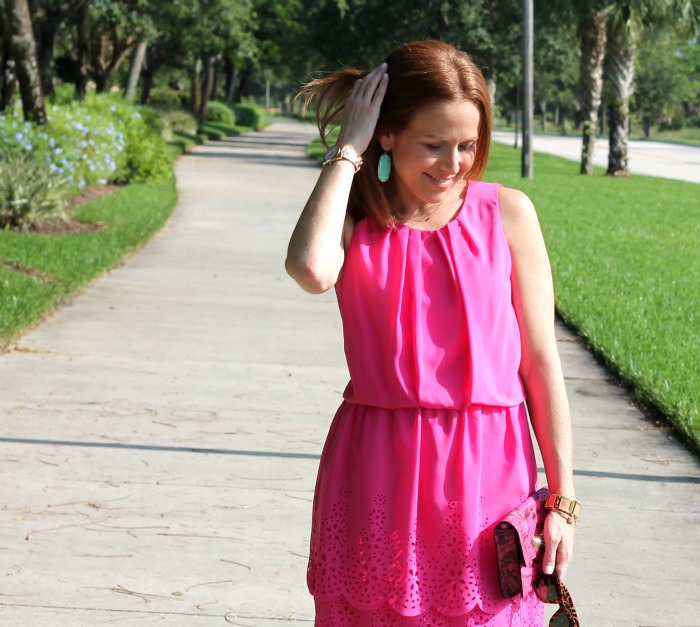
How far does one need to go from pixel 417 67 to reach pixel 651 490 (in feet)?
12.3

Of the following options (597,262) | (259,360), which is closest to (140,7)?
(597,262)

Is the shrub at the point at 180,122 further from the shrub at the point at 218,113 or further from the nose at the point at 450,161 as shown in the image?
the nose at the point at 450,161

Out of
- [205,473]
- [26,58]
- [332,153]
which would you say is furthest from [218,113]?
[332,153]

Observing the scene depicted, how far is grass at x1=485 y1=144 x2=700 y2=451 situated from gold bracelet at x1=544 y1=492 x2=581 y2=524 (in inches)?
159

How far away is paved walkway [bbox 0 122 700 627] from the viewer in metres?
4.39

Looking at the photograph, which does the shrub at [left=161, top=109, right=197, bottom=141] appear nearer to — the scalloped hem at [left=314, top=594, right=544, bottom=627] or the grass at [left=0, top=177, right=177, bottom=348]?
the grass at [left=0, top=177, right=177, bottom=348]

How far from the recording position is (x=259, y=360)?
833 centimetres

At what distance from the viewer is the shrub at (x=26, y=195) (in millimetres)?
13742

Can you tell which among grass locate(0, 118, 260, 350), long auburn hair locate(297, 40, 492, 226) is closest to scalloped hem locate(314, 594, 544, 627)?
long auburn hair locate(297, 40, 492, 226)

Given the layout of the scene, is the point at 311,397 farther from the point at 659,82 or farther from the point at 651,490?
the point at 659,82

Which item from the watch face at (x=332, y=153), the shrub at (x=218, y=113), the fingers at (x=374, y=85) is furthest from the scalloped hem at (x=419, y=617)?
the shrub at (x=218, y=113)

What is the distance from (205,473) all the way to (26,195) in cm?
880

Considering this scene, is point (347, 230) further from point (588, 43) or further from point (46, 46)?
point (588, 43)

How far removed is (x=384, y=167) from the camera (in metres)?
2.44
